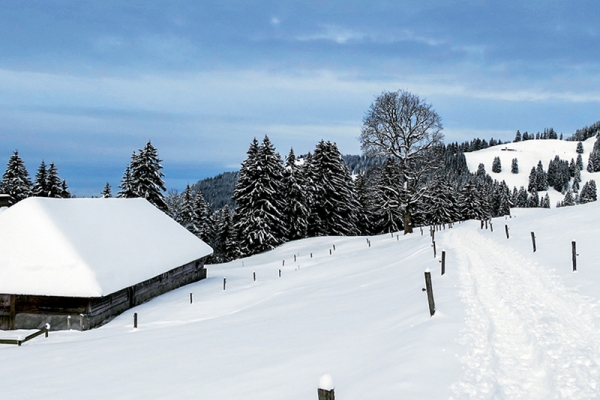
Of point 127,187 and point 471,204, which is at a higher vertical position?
point 127,187

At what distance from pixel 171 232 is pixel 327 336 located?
67.1 ft

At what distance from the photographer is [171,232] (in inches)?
1069

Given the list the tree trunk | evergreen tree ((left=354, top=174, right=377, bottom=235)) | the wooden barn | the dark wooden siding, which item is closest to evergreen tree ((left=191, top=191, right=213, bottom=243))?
evergreen tree ((left=354, top=174, right=377, bottom=235))

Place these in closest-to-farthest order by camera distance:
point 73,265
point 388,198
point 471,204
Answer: point 73,265 < point 388,198 < point 471,204

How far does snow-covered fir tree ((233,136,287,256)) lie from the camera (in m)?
40.0

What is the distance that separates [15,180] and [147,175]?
16484mm

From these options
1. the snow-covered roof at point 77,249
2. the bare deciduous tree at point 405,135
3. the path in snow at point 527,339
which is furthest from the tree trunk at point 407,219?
the path in snow at point 527,339

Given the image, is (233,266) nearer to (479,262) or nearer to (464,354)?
(479,262)

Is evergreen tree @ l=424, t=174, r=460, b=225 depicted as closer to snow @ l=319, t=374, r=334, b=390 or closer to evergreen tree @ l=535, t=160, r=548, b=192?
snow @ l=319, t=374, r=334, b=390

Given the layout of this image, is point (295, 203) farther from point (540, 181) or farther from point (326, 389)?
point (540, 181)

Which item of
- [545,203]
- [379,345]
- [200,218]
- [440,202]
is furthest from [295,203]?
[545,203]

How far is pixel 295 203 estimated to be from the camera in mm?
44438

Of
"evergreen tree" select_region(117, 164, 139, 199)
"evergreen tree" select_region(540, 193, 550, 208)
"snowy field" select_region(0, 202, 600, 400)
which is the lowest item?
"snowy field" select_region(0, 202, 600, 400)

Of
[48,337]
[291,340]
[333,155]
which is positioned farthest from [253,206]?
[291,340]
